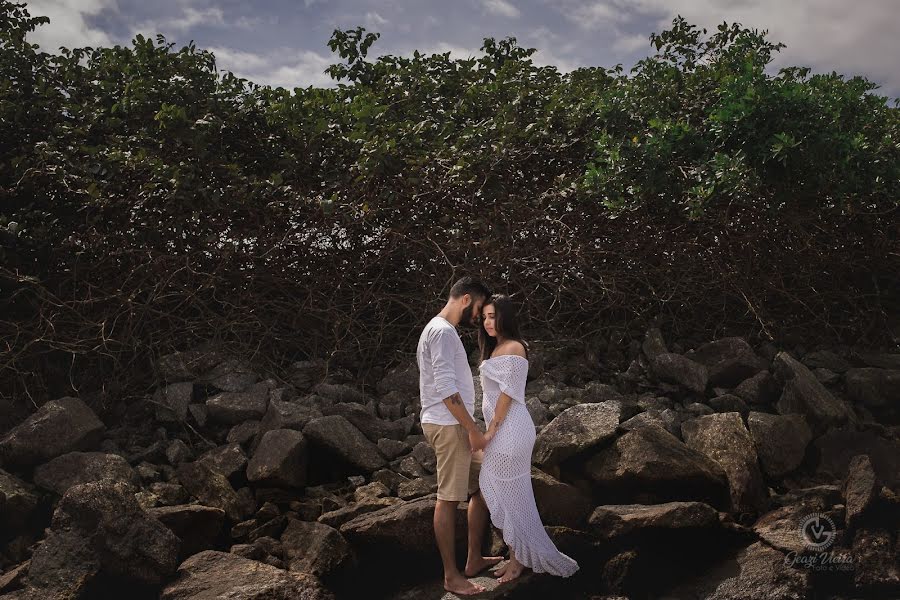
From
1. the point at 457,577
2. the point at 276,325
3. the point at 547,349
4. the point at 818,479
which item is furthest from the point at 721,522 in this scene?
the point at 276,325

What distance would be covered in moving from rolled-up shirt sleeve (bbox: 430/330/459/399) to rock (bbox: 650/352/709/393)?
121 inches

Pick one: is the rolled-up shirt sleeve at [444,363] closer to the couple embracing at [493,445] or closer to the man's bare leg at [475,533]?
the couple embracing at [493,445]

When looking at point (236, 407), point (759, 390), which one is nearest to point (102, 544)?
point (236, 407)

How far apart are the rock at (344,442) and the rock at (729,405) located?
268 centimetres

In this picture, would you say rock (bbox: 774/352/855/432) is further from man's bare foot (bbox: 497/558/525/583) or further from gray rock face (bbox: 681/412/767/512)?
man's bare foot (bbox: 497/558/525/583)

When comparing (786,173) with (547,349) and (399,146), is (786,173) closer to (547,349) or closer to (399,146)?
(547,349)

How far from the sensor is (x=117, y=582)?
5.08 meters

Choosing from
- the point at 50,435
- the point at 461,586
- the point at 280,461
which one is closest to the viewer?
the point at 461,586

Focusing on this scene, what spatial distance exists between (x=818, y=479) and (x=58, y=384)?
20.5 ft

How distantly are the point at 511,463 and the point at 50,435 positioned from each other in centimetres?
367

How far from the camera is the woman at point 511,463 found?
4941 mm

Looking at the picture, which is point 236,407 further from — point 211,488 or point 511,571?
point 511,571

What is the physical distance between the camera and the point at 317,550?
5273 millimetres

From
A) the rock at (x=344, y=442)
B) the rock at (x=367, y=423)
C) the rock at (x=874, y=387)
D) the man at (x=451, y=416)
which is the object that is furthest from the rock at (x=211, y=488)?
the rock at (x=874, y=387)
